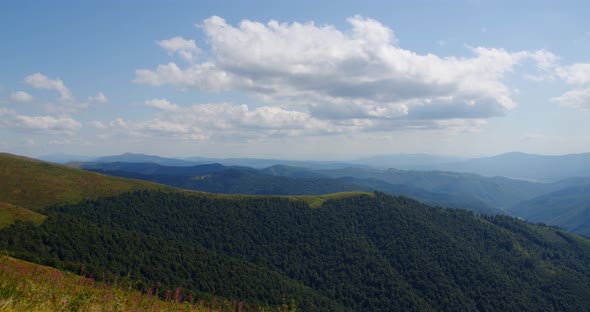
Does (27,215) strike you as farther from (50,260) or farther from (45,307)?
(45,307)

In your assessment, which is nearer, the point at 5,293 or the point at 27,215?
the point at 5,293

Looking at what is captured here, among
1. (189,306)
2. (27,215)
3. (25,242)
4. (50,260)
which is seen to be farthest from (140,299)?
(27,215)

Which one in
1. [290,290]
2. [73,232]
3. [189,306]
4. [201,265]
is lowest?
[290,290]

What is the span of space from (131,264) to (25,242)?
133ft

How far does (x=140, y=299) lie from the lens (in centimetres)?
2212

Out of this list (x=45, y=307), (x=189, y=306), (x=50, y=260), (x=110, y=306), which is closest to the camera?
(x=45, y=307)

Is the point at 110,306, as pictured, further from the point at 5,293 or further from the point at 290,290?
the point at 290,290

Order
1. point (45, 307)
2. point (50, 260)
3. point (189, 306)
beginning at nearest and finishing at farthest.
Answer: point (45, 307), point (189, 306), point (50, 260)

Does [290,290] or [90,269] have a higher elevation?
[90,269]

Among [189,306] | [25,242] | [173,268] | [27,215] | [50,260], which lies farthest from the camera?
[173,268]

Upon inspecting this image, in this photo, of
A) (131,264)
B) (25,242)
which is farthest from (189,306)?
(131,264)

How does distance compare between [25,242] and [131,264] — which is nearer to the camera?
[25,242]

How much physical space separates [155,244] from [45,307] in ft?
573

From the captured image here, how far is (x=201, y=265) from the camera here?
559ft
